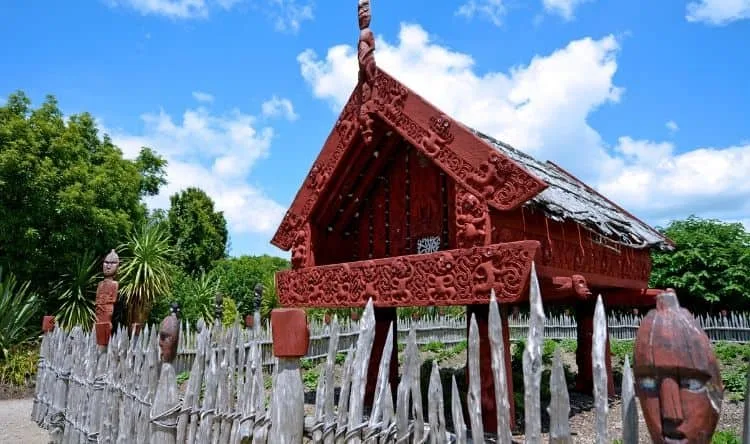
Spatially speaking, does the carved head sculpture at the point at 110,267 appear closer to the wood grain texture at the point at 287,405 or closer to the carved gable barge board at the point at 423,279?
the carved gable barge board at the point at 423,279

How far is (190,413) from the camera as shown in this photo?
4.07 meters

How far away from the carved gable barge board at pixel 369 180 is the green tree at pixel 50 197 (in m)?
11.3

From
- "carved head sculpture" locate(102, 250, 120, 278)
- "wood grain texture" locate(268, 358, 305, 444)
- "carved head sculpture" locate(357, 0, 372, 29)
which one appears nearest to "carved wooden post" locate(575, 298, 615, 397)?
"carved head sculpture" locate(357, 0, 372, 29)

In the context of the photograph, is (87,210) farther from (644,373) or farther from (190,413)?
(644,373)

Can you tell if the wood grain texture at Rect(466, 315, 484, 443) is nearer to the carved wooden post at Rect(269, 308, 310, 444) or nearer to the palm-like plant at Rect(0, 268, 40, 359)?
the carved wooden post at Rect(269, 308, 310, 444)

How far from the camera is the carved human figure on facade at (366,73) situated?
551 cm

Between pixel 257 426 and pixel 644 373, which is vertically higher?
pixel 644 373

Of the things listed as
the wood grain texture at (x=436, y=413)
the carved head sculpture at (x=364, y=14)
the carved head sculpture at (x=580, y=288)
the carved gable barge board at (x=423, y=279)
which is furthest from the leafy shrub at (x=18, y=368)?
the wood grain texture at (x=436, y=413)

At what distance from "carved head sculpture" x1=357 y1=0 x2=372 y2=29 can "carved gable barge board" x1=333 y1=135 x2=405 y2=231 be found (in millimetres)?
1203

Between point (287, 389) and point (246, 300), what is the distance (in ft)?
55.7

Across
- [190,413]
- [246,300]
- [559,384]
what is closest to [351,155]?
[190,413]

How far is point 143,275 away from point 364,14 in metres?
11.7

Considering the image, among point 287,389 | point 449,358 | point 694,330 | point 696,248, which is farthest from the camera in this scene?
point 696,248

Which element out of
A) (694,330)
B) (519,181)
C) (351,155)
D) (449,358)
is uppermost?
(351,155)
